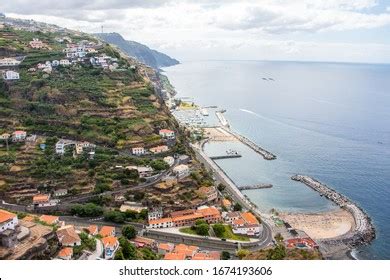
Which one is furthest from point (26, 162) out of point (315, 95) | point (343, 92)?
point (343, 92)

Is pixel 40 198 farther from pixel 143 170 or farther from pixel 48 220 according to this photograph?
pixel 143 170

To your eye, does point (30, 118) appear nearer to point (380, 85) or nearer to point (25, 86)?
point (25, 86)

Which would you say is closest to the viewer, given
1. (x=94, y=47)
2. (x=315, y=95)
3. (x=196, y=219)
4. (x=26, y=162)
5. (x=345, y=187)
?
(x=196, y=219)

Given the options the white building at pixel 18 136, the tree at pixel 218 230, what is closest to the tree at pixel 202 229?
the tree at pixel 218 230

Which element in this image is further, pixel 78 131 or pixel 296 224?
pixel 78 131

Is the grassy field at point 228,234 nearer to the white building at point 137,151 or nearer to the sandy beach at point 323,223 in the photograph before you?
the sandy beach at point 323,223

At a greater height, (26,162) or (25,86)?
(25,86)
